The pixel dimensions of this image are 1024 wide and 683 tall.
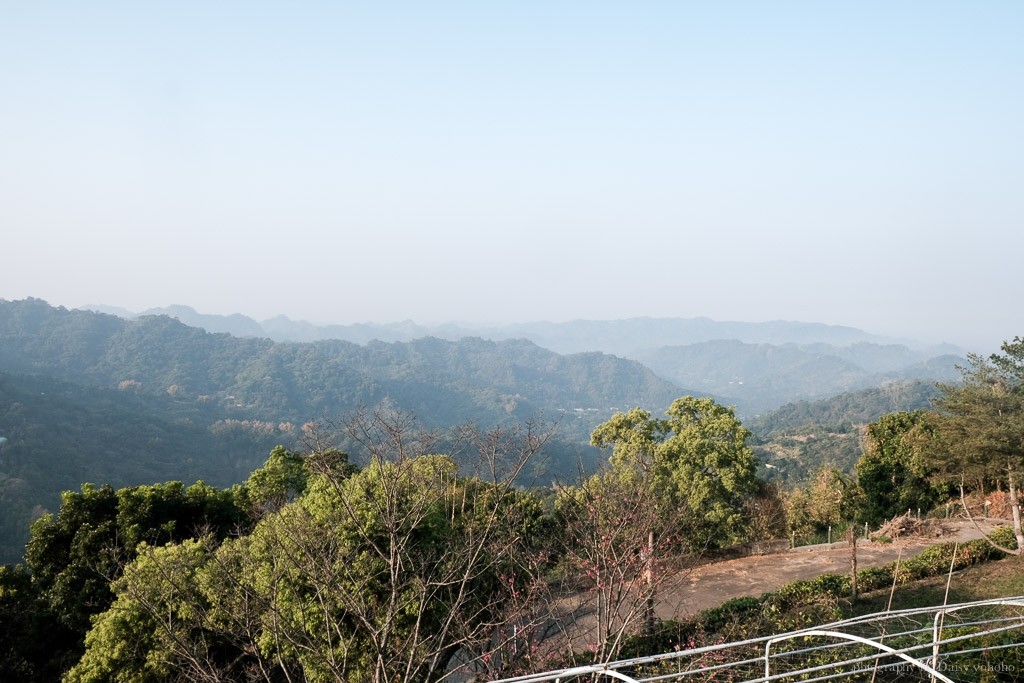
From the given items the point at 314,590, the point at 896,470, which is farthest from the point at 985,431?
the point at 314,590

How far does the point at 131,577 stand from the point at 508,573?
20.4 ft

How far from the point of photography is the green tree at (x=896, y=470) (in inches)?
771

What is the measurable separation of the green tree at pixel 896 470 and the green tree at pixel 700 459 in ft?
17.4

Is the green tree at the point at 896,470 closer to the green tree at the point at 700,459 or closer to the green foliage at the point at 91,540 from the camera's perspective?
the green tree at the point at 700,459

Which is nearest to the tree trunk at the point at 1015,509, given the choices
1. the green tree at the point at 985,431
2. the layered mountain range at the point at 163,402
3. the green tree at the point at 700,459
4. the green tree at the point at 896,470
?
the green tree at the point at 985,431

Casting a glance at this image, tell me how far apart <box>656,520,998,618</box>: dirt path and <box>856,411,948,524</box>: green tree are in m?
2.52

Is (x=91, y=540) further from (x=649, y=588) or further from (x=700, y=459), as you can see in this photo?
(x=700, y=459)

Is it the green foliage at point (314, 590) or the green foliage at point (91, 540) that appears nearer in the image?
the green foliage at point (314, 590)

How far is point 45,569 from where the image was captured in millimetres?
12969

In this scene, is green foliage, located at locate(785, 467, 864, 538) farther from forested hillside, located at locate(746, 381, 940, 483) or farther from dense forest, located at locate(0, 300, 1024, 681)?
forested hillside, located at locate(746, 381, 940, 483)

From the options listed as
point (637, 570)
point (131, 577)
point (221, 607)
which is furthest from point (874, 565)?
point (131, 577)

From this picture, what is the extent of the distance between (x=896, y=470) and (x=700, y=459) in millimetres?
7939

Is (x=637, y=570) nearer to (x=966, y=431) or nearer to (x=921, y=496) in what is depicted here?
(x=966, y=431)

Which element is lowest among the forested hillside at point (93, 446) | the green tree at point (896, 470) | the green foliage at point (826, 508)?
the forested hillside at point (93, 446)
